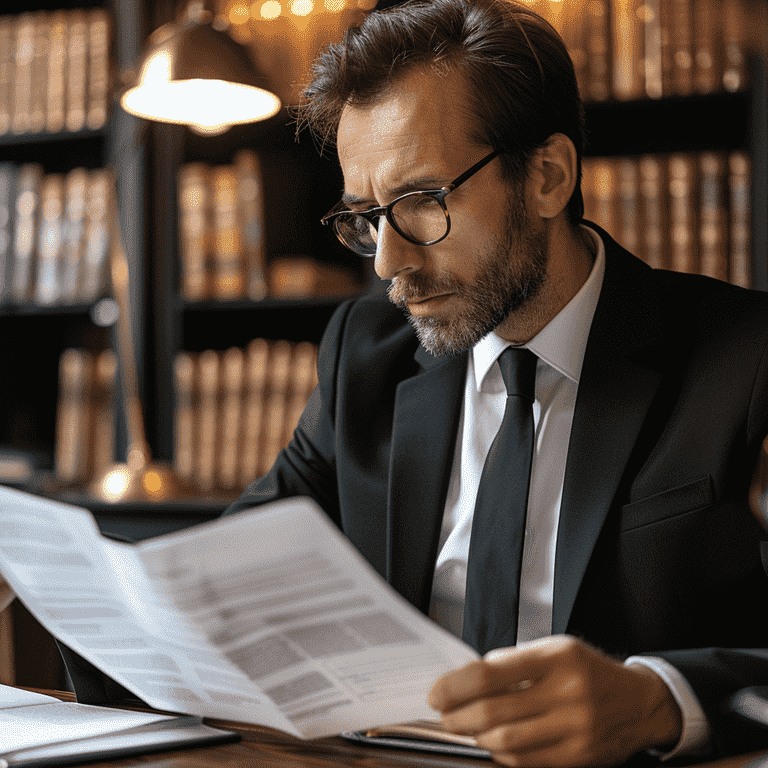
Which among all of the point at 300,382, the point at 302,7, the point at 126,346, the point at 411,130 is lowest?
the point at 300,382

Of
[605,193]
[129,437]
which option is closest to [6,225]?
[129,437]

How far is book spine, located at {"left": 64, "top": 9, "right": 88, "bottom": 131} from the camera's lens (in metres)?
2.26

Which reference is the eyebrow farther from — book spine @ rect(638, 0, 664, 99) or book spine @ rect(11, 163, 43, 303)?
book spine @ rect(11, 163, 43, 303)

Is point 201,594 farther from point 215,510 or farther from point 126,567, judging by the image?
point 215,510

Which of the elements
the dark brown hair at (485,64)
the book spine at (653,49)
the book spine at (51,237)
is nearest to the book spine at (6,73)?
the book spine at (51,237)

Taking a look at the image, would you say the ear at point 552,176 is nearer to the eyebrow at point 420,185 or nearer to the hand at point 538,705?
the eyebrow at point 420,185

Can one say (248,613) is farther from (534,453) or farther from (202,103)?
(202,103)

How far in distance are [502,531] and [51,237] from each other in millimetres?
1781

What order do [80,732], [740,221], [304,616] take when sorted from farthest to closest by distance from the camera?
[740,221]
[80,732]
[304,616]

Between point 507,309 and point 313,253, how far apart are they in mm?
1328

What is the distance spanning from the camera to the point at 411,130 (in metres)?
1.05

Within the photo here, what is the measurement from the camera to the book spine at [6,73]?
7.61 feet

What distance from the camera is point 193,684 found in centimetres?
66

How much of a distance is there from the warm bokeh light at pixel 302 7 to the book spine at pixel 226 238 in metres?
0.42
